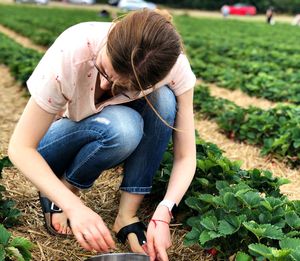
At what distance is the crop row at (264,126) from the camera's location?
4281 mm

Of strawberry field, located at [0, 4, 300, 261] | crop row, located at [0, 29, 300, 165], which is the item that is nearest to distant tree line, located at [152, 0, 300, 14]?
strawberry field, located at [0, 4, 300, 261]

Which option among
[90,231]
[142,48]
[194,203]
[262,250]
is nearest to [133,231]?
[194,203]

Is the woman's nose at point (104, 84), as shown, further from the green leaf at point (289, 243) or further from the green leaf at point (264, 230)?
the green leaf at point (289, 243)

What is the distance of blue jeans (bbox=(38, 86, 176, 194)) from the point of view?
2.46 m

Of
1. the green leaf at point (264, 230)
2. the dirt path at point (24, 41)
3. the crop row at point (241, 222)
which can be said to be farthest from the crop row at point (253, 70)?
the dirt path at point (24, 41)

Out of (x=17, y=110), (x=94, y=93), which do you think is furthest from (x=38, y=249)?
(x=17, y=110)

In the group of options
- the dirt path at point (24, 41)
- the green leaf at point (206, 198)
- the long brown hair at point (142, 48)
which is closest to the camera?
the long brown hair at point (142, 48)

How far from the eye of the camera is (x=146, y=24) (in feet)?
6.67

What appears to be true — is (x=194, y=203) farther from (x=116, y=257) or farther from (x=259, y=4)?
(x=259, y=4)

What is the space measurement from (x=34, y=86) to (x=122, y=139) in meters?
0.48

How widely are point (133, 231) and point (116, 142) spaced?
0.47 meters

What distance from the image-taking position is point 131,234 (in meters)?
2.60

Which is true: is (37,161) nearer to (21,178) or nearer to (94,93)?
(94,93)

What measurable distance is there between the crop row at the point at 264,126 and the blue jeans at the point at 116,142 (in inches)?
70.9
